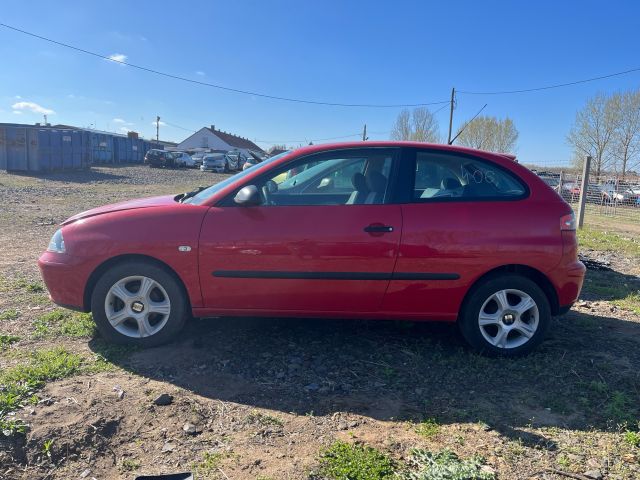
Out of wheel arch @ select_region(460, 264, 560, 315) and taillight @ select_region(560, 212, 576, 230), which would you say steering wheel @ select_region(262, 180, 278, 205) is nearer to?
wheel arch @ select_region(460, 264, 560, 315)

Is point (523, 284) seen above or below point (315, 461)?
above

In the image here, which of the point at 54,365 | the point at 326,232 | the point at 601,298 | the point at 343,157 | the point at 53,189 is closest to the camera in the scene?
the point at 54,365

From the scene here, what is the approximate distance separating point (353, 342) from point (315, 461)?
1590 millimetres

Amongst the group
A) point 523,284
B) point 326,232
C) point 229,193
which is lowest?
point 523,284

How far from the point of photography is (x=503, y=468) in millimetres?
2584

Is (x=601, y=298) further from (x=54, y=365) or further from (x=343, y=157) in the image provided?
(x=54, y=365)

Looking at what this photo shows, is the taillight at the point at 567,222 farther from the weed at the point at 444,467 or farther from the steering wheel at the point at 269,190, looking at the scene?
the steering wheel at the point at 269,190

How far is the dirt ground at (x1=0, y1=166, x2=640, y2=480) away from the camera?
2605 mm

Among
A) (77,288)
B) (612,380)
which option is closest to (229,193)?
(77,288)

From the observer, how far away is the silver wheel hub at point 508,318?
3.86 m

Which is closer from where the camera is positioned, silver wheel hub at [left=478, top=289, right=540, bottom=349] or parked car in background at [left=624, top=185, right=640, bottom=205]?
silver wheel hub at [left=478, top=289, right=540, bottom=349]

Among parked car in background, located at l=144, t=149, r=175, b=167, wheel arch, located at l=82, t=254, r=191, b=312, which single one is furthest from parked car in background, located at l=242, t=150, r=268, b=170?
parked car in background, located at l=144, t=149, r=175, b=167

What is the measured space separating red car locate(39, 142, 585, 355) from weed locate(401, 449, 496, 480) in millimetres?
1370

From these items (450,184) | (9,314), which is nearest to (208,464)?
(450,184)
